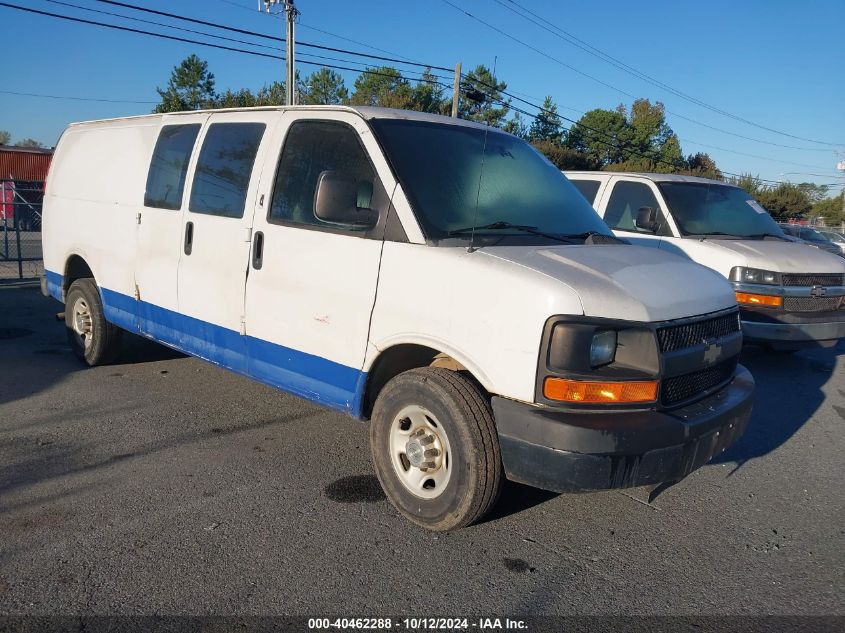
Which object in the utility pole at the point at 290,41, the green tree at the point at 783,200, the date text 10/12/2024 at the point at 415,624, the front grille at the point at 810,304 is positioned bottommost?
the date text 10/12/2024 at the point at 415,624

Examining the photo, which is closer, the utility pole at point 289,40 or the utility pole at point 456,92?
the utility pole at point 289,40

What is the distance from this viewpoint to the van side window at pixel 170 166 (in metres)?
5.13

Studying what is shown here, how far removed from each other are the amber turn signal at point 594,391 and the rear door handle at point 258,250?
210 centimetres

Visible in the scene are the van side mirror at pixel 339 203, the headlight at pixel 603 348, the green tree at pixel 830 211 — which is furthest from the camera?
the green tree at pixel 830 211

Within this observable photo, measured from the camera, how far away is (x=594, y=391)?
122 inches

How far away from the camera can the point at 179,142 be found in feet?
17.3

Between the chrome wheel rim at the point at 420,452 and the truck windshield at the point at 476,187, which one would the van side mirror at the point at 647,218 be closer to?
the truck windshield at the point at 476,187

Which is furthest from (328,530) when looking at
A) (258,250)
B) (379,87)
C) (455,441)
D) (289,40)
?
(379,87)

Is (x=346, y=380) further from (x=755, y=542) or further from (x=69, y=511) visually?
(x=755, y=542)

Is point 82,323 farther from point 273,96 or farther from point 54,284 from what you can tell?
point 273,96

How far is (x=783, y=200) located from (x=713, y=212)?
41061 mm

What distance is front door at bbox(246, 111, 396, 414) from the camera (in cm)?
378

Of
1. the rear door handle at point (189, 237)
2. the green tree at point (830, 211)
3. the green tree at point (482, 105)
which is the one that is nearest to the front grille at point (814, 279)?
the rear door handle at point (189, 237)

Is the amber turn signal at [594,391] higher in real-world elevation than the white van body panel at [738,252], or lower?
lower
